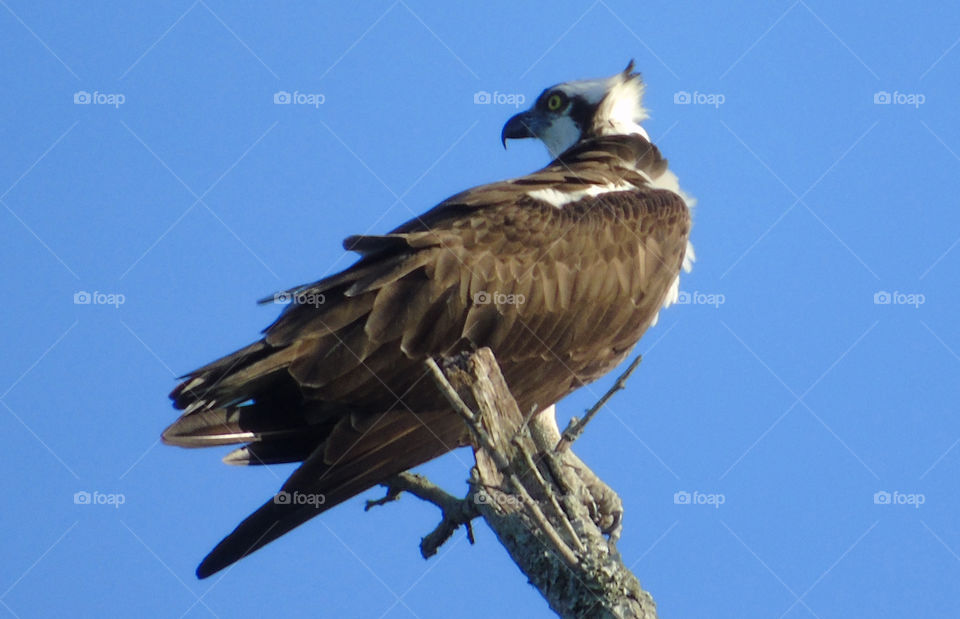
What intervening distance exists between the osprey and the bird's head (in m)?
1.57

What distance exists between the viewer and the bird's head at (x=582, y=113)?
845 cm

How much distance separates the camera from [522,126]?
8828mm

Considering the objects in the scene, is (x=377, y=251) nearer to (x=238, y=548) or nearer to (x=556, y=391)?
(x=556, y=391)

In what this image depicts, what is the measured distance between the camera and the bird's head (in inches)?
332

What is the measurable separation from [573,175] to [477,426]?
3.02m

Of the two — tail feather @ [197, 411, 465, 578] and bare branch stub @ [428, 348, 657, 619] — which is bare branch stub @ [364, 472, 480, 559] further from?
bare branch stub @ [428, 348, 657, 619]

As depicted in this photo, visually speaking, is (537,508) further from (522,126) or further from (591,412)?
(522,126)

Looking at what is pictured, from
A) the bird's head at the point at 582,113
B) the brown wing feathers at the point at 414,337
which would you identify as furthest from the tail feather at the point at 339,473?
the bird's head at the point at 582,113

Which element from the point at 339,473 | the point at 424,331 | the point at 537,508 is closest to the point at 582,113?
the point at 424,331

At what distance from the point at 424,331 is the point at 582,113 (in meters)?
3.19

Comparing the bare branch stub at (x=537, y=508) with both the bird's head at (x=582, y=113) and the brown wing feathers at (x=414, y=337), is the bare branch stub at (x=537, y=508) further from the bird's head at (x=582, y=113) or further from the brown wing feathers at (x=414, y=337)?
the bird's head at (x=582, y=113)

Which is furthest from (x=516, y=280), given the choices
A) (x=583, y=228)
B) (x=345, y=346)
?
(x=345, y=346)

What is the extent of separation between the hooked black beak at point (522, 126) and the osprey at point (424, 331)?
1.88 m

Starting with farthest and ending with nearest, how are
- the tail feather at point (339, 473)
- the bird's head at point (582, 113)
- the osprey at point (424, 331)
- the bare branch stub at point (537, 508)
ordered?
the bird's head at point (582, 113)
the osprey at point (424, 331)
the tail feather at point (339, 473)
the bare branch stub at point (537, 508)
